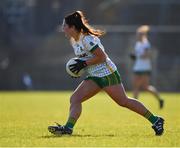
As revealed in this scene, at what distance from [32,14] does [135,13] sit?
528cm

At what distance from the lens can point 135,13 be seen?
3603 centimetres

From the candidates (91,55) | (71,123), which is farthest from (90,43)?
(71,123)

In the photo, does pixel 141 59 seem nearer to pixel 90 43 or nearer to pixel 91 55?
pixel 91 55

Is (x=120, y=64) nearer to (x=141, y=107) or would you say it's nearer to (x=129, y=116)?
(x=129, y=116)

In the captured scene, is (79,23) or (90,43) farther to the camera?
(79,23)

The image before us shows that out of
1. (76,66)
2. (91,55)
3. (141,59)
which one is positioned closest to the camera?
(76,66)

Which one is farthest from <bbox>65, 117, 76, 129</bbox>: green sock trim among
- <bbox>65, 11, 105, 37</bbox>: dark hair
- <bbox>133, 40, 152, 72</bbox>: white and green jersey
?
<bbox>133, 40, 152, 72</bbox>: white and green jersey

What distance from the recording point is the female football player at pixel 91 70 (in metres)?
10.8

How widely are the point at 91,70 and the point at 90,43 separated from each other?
48 cm

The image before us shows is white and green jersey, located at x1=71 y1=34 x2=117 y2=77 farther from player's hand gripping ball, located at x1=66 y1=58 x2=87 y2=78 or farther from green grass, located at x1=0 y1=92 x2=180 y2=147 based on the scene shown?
green grass, located at x1=0 y1=92 x2=180 y2=147

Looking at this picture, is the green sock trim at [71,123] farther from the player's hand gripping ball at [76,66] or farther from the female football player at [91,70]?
the player's hand gripping ball at [76,66]

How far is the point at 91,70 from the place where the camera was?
36.3ft

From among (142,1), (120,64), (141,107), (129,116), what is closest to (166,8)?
(142,1)

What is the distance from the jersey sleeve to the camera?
10742mm
